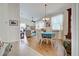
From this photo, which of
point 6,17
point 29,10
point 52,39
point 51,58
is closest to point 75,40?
point 51,58

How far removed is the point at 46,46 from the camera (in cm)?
329

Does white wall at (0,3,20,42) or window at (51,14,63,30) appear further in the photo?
window at (51,14,63,30)

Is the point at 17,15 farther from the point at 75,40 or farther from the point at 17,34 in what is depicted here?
the point at 75,40

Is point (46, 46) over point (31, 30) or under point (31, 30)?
under

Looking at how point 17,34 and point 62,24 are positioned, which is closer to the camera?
point 17,34

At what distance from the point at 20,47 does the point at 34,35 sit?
46 cm

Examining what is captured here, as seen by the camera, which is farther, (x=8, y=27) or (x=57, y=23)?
(x=57, y=23)

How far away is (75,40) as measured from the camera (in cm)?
141

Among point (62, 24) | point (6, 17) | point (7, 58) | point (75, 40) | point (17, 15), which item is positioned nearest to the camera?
point (7, 58)

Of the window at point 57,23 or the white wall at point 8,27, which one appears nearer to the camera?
the white wall at point 8,27

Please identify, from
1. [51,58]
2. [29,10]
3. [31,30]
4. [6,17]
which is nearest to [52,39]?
[31,30]

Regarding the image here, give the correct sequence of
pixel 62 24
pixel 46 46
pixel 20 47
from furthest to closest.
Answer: pixel 46 46
pixel 62 24
pixel 20 47

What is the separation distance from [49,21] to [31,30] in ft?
2.81

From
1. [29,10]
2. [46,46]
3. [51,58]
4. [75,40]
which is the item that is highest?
[29,10]
